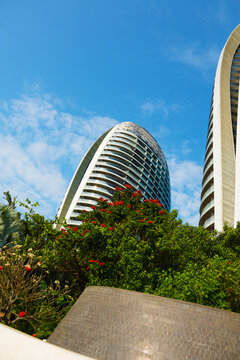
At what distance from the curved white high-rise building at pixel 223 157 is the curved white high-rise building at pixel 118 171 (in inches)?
950

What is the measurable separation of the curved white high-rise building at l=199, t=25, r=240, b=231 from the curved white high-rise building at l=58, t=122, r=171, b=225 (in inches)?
950

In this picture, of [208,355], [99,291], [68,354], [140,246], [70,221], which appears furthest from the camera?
[70,221]

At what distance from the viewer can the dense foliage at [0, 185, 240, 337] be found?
11.0m

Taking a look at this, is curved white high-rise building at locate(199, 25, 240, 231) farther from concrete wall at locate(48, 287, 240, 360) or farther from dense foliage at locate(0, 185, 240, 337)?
concrete wall at locate(48, 287, 240, 360)

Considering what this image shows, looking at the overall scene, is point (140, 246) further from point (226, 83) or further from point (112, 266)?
point (226, 83)

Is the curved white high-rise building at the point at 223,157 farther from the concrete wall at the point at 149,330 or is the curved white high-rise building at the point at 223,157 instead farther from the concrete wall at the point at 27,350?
the concrete wall at the point at 27,350

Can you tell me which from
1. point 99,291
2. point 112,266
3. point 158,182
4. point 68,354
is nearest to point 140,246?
point 112,266

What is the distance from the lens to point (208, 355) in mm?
6090

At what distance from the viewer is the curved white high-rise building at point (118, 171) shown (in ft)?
193

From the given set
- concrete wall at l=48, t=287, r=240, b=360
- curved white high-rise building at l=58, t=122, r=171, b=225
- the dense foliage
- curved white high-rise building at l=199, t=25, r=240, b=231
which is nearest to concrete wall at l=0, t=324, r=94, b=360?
concrete wall at l=48, t=287, r=240, b=360

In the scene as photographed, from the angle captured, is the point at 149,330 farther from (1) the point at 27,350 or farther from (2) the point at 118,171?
(2) the point at 118,171

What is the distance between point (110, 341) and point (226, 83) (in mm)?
50863

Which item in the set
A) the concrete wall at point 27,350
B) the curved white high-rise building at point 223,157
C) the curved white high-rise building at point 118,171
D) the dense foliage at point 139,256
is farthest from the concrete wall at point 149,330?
the curved white high-rise building at point 118,171

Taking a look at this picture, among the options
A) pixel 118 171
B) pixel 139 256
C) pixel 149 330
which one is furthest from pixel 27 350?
pixel 118 171
